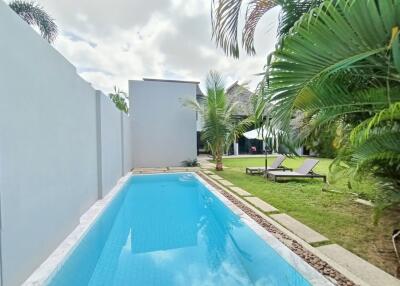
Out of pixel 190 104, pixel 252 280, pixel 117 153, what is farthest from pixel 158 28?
pixel 252 280

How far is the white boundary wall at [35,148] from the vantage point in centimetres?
340

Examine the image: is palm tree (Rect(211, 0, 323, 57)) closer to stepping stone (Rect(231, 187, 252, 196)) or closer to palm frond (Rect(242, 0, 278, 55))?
palm frond (Rect(242, 0, 278, 55))

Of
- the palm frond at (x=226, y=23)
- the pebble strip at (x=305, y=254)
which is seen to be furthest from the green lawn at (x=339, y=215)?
the palm frond at (x=226, y=23)

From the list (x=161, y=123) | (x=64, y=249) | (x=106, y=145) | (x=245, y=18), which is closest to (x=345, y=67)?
(x=245, y=18)

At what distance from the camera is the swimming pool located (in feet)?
13.7

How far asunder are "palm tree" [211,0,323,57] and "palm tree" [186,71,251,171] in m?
11.1

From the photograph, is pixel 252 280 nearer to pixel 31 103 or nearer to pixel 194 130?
pixel 31 103

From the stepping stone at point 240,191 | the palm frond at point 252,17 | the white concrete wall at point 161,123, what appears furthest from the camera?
the white concrete wall at point 161,123

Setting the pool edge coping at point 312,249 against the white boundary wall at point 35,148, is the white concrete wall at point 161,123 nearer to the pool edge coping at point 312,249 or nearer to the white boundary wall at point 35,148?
the pool edge coping at point 312,249

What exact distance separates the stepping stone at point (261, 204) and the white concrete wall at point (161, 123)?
11.3 meters

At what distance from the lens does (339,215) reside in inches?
265

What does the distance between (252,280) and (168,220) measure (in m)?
3.76

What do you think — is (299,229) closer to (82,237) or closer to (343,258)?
(343,258)

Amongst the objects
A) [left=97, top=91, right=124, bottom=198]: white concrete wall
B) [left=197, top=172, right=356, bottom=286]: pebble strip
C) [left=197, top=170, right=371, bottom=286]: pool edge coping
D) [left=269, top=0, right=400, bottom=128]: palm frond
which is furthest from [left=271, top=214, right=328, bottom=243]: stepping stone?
[left=97, top=91, right=124, bottom=198]: white concrete wall
